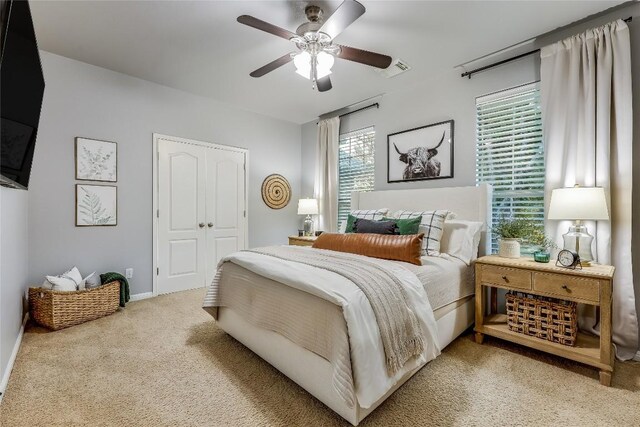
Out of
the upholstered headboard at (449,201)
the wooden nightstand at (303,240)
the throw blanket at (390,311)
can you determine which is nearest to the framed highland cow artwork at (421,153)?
the upholstered headboard at (449,201)

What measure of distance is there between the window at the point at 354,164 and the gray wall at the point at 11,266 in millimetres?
3496

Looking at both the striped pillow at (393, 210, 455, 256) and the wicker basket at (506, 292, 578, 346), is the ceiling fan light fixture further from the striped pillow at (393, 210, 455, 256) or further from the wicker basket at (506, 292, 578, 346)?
the wicker basket at (506, 292, 578, 346)

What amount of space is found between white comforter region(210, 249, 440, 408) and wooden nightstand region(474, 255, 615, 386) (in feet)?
2.75

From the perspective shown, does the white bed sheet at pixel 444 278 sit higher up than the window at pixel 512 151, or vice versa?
the window at pixel 512 151

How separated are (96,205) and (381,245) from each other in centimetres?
315

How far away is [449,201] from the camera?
3.05m

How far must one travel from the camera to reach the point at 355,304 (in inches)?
57.2

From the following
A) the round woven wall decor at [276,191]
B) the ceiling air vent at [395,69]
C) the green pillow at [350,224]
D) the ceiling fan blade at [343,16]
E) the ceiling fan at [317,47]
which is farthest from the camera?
the round woven wall decor at [276,191]

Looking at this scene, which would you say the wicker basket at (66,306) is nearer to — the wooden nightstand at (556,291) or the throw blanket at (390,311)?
the throw blanket at (390,311)

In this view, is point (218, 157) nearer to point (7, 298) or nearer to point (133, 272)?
point (133, 272)

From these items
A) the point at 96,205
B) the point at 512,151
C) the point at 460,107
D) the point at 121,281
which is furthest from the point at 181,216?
the point at 512,151

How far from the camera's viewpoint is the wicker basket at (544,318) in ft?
6.66

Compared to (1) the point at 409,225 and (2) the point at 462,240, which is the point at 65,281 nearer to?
(1) the point at 409,225

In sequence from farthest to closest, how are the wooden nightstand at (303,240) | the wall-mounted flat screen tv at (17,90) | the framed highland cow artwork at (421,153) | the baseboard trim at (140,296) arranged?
the wooden nightstand at (303,240) → the baseboard trim at (140,296) → the framed highland cow artwork at (421,153) → the wall-mounted flat screen tv at (17,90)
